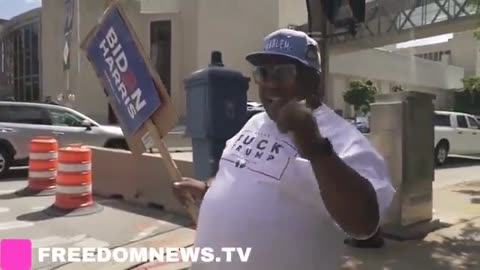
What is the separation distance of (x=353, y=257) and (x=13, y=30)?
126 ft

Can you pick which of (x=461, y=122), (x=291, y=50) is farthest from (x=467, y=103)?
(x=291, y=50)

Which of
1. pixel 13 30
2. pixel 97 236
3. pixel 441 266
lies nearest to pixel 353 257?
pixel 441 266

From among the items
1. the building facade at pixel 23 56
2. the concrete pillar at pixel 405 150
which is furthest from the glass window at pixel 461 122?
the building facade at pixel 23 56

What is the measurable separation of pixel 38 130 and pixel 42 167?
323 centimetres

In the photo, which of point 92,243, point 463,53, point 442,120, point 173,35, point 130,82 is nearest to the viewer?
point 130,82

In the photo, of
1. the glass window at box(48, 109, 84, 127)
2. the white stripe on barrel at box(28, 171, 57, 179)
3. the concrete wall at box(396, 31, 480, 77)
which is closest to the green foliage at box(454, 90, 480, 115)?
the concrete wall at box(396, 31, 480, 77)

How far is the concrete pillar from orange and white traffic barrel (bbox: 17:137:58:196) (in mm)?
5399

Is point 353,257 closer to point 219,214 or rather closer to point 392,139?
point 392,139

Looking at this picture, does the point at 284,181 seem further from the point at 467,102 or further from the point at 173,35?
the point at 467,102

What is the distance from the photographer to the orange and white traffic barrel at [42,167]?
902 centimetres

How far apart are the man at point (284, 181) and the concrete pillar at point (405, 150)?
4.61 metres

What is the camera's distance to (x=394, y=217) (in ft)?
21.1

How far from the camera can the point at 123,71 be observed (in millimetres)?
3256

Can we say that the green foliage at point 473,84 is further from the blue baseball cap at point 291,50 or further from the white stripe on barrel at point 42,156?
the blue baseball cap at point 291,50
